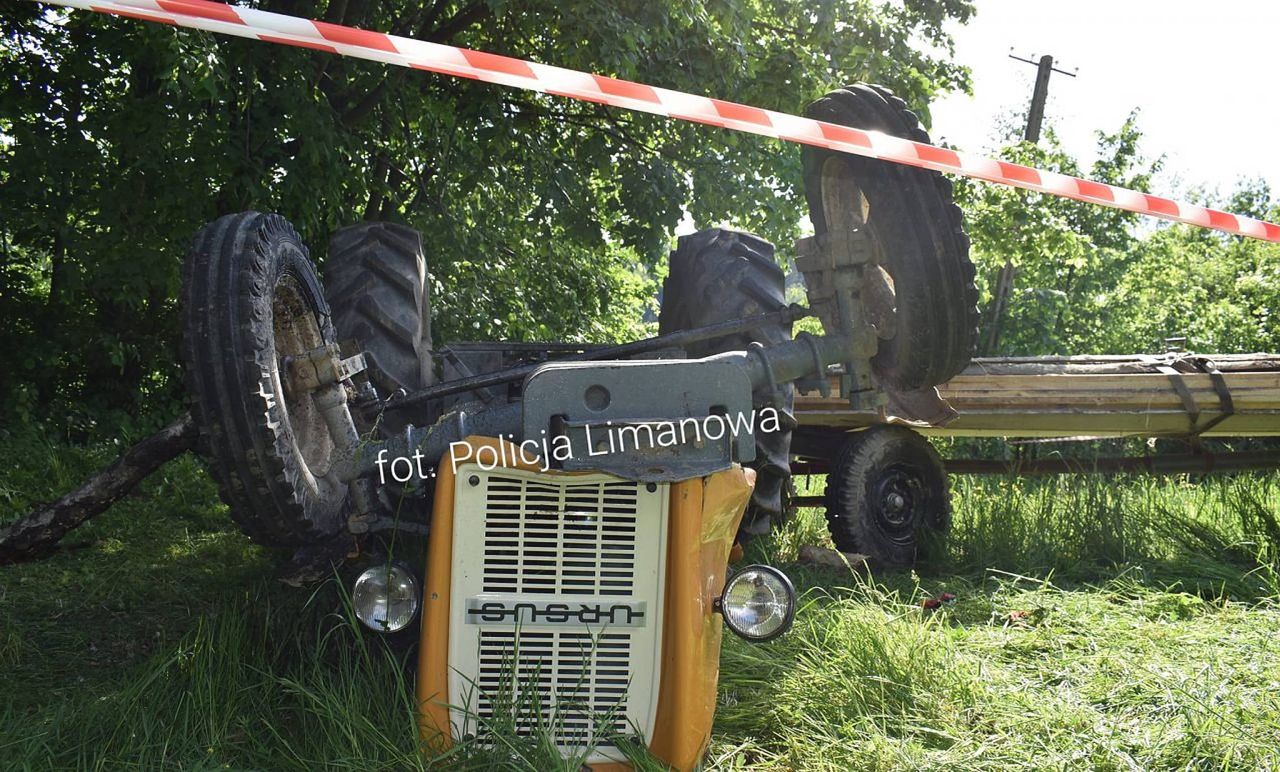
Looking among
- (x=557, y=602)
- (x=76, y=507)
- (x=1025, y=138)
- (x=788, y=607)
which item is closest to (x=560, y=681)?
(x=557, y=602)

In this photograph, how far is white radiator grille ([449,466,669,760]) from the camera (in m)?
2.72

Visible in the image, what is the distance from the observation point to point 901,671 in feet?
11.4

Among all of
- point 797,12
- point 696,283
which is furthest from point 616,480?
point 797,12

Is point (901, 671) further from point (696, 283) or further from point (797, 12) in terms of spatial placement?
point (797, 12)

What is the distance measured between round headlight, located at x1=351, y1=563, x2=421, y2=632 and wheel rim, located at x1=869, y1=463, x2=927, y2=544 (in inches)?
146

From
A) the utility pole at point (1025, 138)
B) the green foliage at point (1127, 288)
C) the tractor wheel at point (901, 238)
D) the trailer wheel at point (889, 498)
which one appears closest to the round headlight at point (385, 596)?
the tractor wheel at point (901, 238)

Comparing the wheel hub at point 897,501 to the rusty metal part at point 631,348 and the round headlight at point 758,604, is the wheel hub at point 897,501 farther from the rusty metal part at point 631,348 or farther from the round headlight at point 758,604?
the round headlight at point 758,604

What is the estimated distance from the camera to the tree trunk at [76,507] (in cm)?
427

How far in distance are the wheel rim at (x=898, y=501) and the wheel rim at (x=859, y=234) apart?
238cm

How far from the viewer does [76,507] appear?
4.40 m

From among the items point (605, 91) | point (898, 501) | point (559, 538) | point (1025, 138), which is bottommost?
point (898, 501)

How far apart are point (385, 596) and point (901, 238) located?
6.46 feet

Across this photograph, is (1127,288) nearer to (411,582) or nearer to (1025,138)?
(1025,138)

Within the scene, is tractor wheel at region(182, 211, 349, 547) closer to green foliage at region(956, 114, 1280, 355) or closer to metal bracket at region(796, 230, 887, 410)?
metal bracket at region(796, 230, 887, 410)
